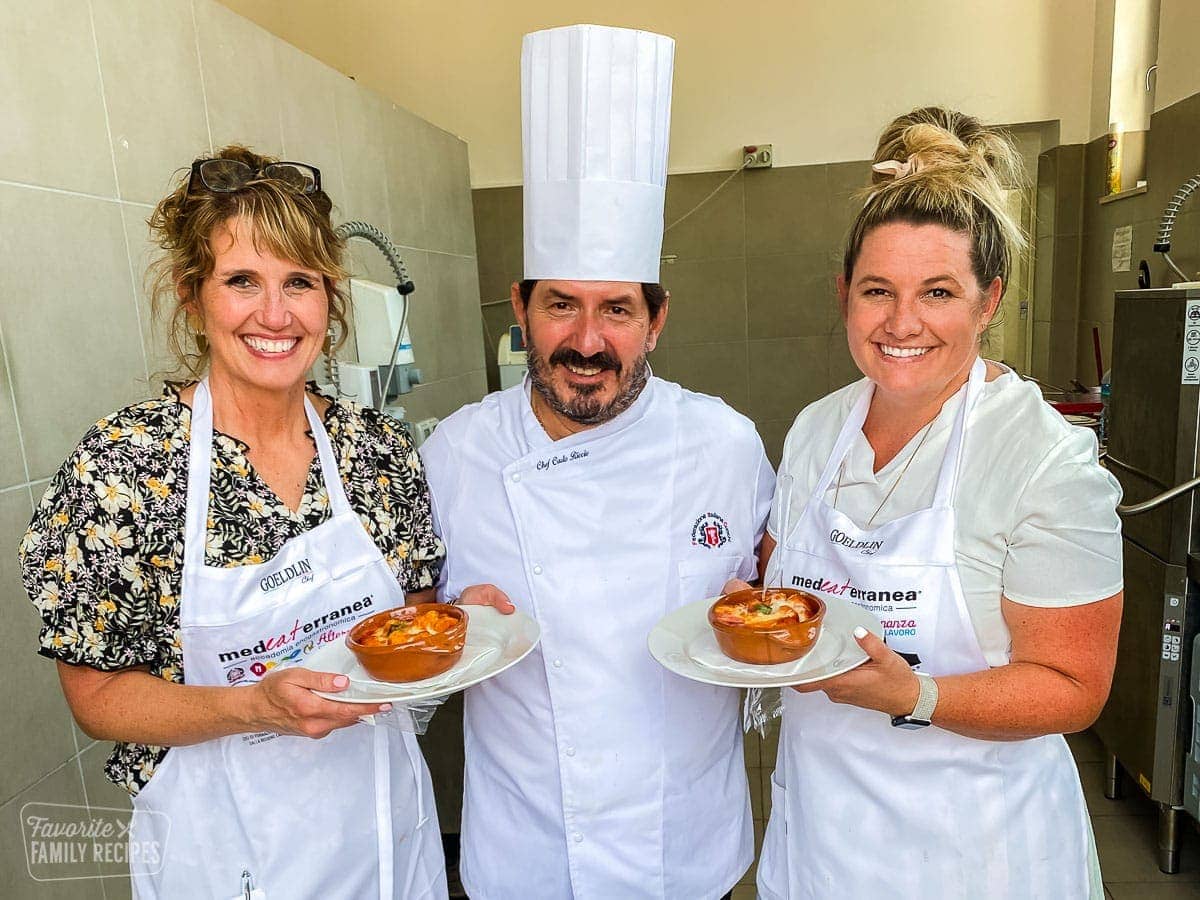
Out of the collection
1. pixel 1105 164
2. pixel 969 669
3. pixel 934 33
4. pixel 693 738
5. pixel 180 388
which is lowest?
pixel 693 738

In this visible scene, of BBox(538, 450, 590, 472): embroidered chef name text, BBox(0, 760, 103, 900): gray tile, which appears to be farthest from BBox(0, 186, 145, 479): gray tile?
BBox(538, 450, 590, 472): embroidered chef name text

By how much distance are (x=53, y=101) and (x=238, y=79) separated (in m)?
0.70

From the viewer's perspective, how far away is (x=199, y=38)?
6.74 ft

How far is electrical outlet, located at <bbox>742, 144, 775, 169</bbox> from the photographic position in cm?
427

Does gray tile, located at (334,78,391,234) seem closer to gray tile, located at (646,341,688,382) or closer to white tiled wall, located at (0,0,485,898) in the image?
white tiled wall, located at (0,0,485,898)

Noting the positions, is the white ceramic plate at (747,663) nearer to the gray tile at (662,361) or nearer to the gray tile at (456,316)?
the gray tile at (456,316)

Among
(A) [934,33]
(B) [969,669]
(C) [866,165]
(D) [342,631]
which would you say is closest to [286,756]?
(D) [342,631]

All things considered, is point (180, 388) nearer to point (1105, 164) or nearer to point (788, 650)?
point (788, 650)

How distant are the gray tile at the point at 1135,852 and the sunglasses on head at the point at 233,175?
258cm

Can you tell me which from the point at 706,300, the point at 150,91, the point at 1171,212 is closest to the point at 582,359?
the point at 150,91

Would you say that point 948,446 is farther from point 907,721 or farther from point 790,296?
point 790,296

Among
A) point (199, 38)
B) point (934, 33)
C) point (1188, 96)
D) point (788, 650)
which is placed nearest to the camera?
point (788, 650)

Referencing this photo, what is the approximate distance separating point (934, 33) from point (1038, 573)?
3.94m

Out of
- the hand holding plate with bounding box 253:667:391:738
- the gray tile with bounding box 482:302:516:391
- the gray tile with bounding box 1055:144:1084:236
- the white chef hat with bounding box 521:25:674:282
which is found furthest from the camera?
the gray tile with bounding box 482:302:516:391
